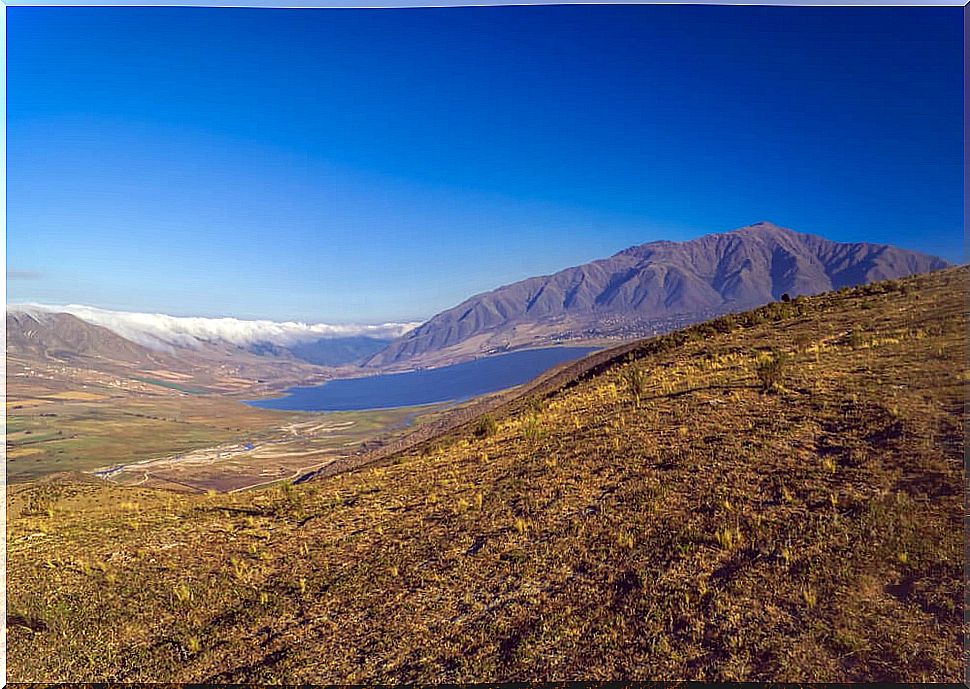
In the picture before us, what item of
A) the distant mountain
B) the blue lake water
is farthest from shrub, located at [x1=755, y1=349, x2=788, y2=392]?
the blue lake water

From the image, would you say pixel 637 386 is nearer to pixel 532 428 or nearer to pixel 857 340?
pixel 532 428

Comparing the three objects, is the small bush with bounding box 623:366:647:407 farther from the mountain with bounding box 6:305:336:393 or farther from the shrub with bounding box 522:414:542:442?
the mountain with bounding box 6:305:336:393

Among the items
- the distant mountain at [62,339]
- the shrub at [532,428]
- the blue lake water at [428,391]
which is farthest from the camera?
the blue lake water at [428,391]

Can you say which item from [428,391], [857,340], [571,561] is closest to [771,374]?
[857,340]

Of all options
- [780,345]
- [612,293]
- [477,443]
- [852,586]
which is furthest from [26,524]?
[612,293]

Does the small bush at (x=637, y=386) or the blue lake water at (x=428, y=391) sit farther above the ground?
the small bush at (x=637, y=386)

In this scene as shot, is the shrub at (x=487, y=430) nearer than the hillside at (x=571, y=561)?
No

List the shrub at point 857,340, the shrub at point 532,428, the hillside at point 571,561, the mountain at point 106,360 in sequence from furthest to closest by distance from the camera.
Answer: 1. the shrub at point 857,340
2. the shrub at point 532,428
3. the mountain at point 106,360
4. the hillside at point 571,561

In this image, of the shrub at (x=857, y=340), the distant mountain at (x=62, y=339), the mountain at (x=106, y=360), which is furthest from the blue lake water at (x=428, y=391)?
the shrub at (x=857, y=340)

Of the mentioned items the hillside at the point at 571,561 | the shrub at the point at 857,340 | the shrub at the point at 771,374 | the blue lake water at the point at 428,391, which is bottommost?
the blue lake water at the point at 428,391

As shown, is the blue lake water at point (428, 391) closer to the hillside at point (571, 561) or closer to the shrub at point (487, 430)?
the shrub at point (487, 430)
